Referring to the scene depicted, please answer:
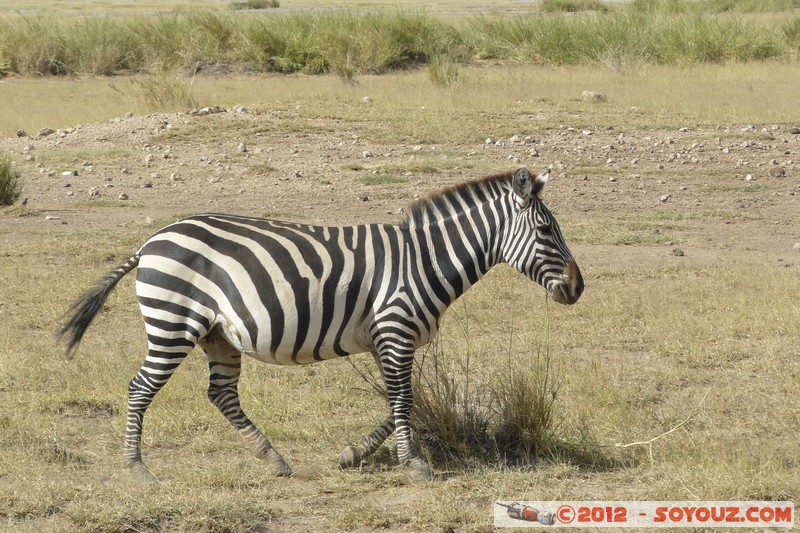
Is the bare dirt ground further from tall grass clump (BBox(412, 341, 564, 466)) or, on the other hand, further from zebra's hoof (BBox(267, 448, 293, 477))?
zebra's hoof (BBox(267, 448, 293, 477))

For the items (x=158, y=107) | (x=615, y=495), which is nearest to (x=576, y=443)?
(x=615, y=495)

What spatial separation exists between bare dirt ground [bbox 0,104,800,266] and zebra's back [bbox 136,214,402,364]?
5.08 m

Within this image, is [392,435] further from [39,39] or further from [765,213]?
[39,39]

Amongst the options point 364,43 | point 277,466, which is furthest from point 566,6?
point 277,466

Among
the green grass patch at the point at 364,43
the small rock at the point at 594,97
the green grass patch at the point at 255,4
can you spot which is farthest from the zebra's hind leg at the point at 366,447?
the green grass patch at the point at 255,4

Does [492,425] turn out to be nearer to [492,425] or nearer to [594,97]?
[492,425]

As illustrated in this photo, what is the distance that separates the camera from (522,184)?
5195 millimetres

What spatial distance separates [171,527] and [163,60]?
22795 millimetres

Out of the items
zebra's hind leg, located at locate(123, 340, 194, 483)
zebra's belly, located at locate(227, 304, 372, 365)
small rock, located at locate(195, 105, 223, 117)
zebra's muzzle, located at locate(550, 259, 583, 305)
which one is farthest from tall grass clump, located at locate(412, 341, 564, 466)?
small rock, located at locate(195, 105, 223, 117)

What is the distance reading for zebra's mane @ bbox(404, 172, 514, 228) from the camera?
5.40 meters

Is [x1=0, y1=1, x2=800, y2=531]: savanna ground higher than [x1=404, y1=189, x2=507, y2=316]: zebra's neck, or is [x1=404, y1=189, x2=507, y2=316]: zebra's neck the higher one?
[x1=404, y1=189, x2=507, y2=316]: zebra's neck

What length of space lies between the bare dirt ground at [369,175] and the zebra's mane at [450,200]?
4680 millimetres

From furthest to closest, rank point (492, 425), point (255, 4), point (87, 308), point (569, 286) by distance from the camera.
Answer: point (255, 4) < point (492, 425) < point (87, 308) < point (569, 286)

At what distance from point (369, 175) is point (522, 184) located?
27.6 feet
